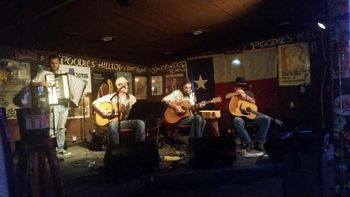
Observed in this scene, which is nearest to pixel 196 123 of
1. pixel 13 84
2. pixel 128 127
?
pixel 128 127

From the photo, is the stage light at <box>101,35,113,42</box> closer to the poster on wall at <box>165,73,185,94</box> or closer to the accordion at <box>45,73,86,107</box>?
the accordion at <box>45,73,86,107</box>

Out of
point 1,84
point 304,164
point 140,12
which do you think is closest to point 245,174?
point 304,164

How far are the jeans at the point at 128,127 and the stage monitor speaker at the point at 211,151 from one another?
1.22 metres

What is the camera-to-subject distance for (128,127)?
5.94m

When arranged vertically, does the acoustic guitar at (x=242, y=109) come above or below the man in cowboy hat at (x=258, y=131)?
above

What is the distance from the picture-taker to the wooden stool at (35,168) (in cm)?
282

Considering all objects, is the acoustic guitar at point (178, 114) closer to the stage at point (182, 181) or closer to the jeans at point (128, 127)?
the jeans at point (128, 127)

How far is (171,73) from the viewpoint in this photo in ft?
30.5

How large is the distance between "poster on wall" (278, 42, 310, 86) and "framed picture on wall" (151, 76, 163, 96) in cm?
355

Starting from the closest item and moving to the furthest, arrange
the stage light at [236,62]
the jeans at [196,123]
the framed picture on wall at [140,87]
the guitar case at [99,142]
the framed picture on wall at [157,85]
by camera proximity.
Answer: the jeans at [196,123]
the guitar case at [99,142]
the stage light at [236,62]
the framed picture on wall at [140,87]
the framed picture on wall at [157,85]

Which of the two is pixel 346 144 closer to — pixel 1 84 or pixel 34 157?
pixel 34 157

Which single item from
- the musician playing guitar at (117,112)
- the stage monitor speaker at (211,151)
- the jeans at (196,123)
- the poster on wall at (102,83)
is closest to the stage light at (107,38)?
the musician playing guitar at (117,112)

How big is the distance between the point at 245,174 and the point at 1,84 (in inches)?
196

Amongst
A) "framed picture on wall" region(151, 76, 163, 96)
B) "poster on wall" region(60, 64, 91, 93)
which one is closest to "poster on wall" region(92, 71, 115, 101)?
"poster on wall" region(60, 64, 91, 93)
